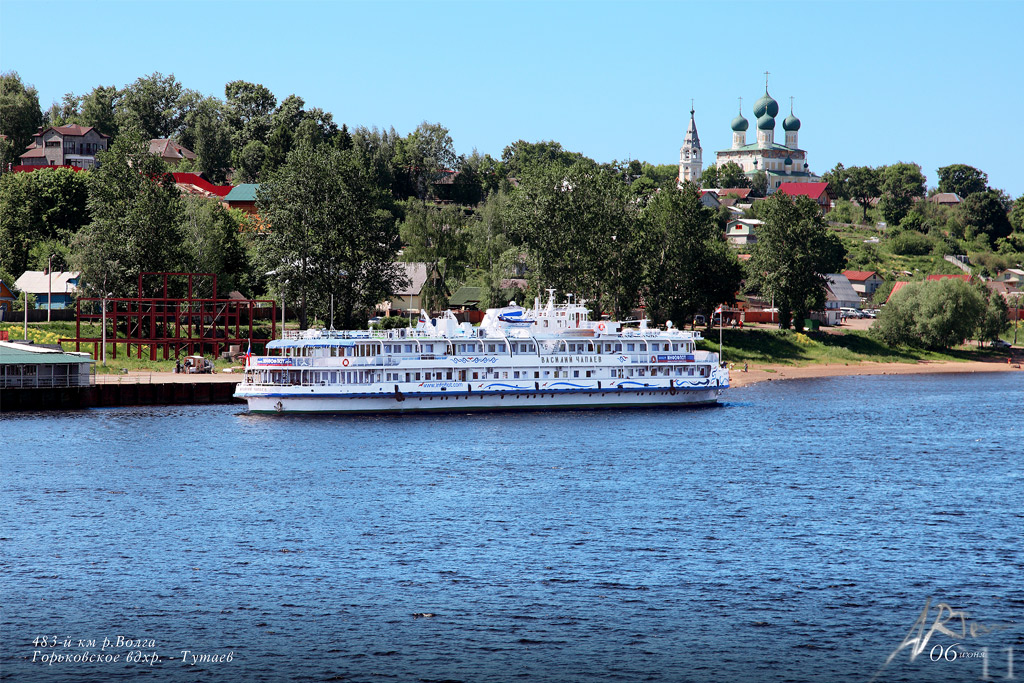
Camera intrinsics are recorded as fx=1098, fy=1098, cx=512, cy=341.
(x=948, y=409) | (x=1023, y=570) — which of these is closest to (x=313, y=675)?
(x=1023, y=570)

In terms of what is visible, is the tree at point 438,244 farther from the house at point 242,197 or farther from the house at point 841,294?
the house at point 841,294

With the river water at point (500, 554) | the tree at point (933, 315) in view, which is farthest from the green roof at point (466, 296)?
the river water at point (500, 554)

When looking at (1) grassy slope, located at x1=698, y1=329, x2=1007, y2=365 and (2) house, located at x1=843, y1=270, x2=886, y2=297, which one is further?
(2) house, located at x1=843, y1=270, x2=886, y2=297

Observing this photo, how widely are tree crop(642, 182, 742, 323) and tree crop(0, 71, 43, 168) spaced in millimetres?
112974

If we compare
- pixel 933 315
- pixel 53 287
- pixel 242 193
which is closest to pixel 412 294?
pixel 53 287

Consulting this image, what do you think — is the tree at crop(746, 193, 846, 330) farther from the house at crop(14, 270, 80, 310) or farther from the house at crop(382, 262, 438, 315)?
the house at crop(14, 270, 80, 310)

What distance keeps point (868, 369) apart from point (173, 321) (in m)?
83.5

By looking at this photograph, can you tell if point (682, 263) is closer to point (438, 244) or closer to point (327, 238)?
point (438, 244)

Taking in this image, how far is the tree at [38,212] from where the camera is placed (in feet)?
453

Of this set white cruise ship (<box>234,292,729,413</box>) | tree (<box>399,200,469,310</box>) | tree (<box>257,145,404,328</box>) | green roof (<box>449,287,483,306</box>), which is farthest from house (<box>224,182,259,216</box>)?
white cruise ship (<box>234,292,729,413</box>)

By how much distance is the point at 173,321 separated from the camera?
120938mm

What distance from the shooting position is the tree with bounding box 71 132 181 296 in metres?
113

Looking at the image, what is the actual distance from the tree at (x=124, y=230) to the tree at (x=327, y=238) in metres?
10.2

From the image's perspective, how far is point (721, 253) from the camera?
140m
